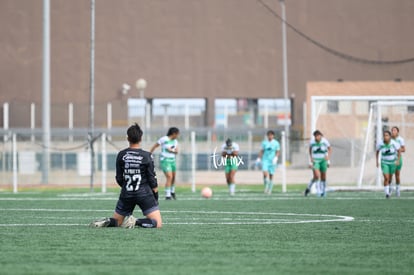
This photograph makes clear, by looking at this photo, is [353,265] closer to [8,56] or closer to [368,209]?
[368,209]

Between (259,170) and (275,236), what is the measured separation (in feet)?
110

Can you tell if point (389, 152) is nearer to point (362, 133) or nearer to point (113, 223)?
point (113, 223)

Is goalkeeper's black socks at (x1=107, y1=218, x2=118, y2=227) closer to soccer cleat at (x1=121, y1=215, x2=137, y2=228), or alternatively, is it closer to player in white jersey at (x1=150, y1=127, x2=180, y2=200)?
soccer cleat at (x1=121, y1=215, x2=137, y2=228)

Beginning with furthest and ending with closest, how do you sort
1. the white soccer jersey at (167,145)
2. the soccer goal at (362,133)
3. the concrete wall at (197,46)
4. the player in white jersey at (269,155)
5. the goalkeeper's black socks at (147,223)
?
the concrete wall at (197,46), the soccer goal at (362,133), the player in white jersey at (269,155), the white soccer jersey at (167,145), the goalkeeper's black socks at (147,223)

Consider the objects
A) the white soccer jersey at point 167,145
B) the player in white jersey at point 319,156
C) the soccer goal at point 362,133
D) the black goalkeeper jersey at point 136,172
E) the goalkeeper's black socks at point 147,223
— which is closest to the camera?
the black goalkeeper jersey at point 136,172

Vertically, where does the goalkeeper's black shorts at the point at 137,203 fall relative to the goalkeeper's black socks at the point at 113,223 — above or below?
above

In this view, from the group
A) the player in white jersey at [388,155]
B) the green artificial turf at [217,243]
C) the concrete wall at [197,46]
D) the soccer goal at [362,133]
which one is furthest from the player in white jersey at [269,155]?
the concrete wall at [197,46]

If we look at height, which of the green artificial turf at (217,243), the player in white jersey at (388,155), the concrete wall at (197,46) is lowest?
the green artificial turf at (217,243)

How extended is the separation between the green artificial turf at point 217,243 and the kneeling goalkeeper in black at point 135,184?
0.32 meters

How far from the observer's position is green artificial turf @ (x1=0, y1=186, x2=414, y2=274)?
11914mm

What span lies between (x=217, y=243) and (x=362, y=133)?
34901 mm

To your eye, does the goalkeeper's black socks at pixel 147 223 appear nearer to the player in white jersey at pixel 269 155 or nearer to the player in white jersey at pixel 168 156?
the player in white jersey at pixel 168 156

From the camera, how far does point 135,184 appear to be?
17297 millimetres

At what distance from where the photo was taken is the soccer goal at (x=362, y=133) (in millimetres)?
38281
